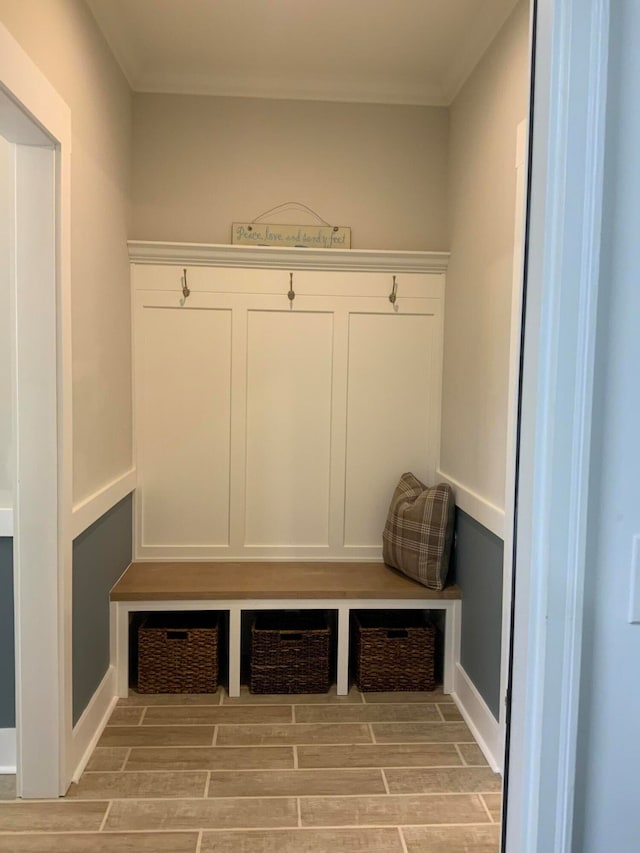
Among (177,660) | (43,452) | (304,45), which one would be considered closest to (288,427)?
(177,660)

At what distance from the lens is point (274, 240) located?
304 centimetres

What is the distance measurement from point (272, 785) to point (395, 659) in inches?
33.4

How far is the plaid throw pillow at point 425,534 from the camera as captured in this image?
9.14 feet

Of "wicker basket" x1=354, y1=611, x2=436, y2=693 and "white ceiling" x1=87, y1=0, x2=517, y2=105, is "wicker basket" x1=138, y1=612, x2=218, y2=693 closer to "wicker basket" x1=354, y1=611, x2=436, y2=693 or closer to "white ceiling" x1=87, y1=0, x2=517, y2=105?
"wicker basket" x1=354, y1=611, x2=436, y2=693

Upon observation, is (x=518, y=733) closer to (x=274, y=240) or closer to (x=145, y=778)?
(x=145, y=778)

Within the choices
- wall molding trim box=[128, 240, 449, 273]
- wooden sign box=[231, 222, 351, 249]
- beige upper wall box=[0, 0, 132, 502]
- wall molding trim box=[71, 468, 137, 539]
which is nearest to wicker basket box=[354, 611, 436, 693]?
wall molding trim box=[71, 468, 137, 539]

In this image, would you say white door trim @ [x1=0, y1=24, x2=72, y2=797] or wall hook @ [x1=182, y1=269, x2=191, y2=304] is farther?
wall hook @ [x1=182, y1=269, x2=191, y2=304]

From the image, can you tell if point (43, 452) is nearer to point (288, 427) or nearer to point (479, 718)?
point (288, 427)

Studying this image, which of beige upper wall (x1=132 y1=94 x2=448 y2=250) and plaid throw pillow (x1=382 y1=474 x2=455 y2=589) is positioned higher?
beige upper wall (x1=132 y1=94 x2=448 y2=250)

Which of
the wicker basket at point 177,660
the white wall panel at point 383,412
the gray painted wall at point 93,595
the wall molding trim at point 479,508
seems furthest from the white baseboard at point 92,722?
the wall molding trim at point 479,508

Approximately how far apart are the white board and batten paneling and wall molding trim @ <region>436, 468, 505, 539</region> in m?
0.38

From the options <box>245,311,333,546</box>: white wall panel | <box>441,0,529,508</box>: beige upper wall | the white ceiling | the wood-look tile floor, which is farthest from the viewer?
<box>245,311,333,546</box>: white wall panel

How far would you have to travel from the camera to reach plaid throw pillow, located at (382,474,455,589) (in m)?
2.79

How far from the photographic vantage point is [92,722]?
7.90ft
